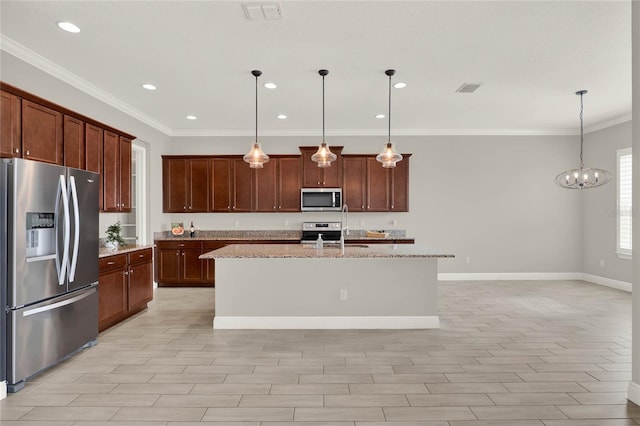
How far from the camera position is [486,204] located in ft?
24.5

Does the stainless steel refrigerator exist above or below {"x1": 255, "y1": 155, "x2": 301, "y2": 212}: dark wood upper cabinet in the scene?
below

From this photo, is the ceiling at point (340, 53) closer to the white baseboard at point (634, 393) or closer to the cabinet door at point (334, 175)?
the cabinet door at point (334, 175)

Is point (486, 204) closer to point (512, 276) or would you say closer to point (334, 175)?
point (512, 276)

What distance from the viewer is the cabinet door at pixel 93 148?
166 inches

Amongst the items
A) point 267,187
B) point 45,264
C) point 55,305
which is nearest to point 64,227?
point 45,264

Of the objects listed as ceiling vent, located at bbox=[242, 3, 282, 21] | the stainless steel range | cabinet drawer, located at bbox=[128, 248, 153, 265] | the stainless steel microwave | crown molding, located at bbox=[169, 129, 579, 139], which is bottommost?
cabinet drawer, located at bbox=[128, 248, 153, 265]

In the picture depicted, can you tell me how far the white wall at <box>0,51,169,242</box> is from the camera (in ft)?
12.4

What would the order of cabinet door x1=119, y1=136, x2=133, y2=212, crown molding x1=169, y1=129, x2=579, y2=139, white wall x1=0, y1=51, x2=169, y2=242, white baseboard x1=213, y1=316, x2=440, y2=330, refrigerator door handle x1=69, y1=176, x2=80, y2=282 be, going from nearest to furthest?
refrigerator door handle x1=69, y1=176, x2=80, y2=282
white wall x1=0, y1=51, x2=169, y2=242
white baseboard x1=213, y1=316, x2=440, y2=330
cabinet door x1=119, y1=136, x2=133, y2=212
crown molding x1=169, y1=129, x2=579, y2=139

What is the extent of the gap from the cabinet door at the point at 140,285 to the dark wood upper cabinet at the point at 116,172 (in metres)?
0.79

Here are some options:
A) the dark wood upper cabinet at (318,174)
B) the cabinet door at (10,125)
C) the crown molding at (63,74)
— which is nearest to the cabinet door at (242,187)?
the dark wood upper cabinet at (318,174)

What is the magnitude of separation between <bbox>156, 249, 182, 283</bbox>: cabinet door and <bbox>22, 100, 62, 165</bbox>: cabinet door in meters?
3.26

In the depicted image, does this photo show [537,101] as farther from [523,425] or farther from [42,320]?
[42,320]

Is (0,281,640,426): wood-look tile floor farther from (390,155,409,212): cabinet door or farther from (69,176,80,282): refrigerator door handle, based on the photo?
(390,155,409,212): cabinet door

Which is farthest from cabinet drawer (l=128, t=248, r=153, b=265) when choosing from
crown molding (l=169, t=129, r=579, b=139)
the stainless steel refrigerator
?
crown molding (l=169, t=129, r=579, b=139)
